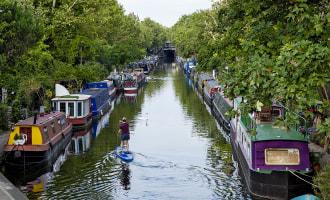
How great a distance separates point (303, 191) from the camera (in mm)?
16938

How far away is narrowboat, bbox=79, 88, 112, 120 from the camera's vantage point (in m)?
39.2

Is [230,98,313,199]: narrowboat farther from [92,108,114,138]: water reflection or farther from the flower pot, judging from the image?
[92,108,114,138]: water reflection

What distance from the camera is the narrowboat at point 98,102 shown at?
39.2 metres

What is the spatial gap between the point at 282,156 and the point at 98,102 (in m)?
26.2

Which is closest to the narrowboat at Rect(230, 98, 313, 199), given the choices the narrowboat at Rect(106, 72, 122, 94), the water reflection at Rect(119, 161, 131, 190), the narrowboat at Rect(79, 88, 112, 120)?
the water reflection at Rect(119, 161, 131, 190)

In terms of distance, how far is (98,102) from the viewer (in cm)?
4103

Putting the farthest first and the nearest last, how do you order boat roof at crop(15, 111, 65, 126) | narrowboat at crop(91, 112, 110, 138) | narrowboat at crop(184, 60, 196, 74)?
narrowboat at crop(184, 60, 196, 74) < narrowboat at crop(91, 112, 110, 138) < boat roof at crop(15, 111, 65, 126)

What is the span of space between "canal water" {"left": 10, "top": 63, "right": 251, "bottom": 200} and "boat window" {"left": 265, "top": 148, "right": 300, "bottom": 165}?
203 centimetres

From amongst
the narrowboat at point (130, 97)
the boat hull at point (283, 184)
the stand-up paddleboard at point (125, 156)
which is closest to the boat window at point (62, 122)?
the stand-up paddleboard at point (125, 156)

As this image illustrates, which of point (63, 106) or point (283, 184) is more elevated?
point (63, 106)

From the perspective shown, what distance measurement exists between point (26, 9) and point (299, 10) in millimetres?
22901

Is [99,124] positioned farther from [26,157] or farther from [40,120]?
[26,157]

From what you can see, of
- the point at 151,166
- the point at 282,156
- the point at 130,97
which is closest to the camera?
the point at 282,156

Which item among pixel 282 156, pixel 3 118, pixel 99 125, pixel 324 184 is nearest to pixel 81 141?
pixel 3 118
